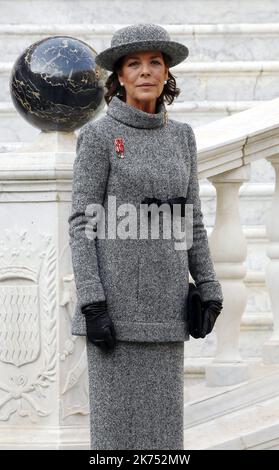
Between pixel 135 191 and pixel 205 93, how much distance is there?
15.1 ft

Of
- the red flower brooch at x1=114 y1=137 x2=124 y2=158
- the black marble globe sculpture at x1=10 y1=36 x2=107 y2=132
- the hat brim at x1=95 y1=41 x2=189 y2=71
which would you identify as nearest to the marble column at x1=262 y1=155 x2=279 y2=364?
the black marble globe sculpture at x1=10 y1=36 x2=107 y2=132

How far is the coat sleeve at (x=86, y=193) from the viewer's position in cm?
470

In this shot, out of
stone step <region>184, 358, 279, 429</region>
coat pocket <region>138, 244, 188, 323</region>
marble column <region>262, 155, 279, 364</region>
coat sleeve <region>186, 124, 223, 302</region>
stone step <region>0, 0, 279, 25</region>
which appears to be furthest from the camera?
stone step <region>0, 0, 279, 25</region>

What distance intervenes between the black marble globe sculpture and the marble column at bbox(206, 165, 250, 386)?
598 millimetres

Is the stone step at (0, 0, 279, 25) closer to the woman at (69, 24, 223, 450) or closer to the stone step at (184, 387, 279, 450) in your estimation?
the stone step at (184, 387, 279, 450)

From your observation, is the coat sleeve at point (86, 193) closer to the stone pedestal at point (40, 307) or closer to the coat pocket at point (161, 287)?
the coat pocket at point (161, 287)

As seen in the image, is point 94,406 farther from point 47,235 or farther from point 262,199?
point 262,199

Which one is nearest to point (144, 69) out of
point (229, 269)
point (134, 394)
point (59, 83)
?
point (59, 83)

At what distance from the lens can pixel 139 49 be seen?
189 inches

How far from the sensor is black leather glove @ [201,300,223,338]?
4810 mm

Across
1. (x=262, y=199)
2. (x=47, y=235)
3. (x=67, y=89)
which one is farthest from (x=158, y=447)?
(x=262, y=199)

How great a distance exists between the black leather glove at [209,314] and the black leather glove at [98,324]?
0.31m

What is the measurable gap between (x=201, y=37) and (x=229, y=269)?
12.4 feet
